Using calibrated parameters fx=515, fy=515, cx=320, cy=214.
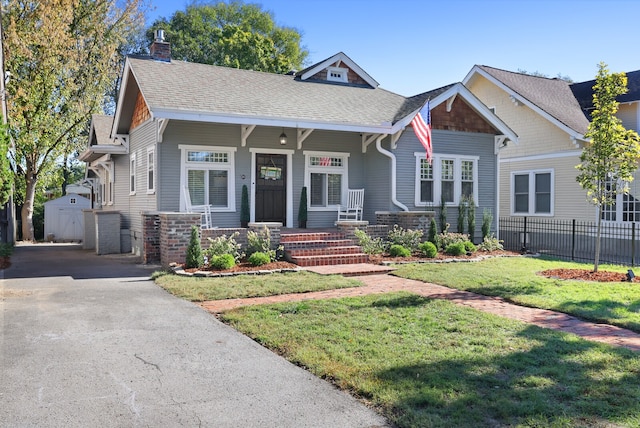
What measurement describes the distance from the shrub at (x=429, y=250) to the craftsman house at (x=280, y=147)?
129 centimetres

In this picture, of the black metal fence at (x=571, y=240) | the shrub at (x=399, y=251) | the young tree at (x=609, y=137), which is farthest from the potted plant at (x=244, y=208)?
the black metal fence at (x=571, y=240)

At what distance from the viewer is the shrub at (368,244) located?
506 inches

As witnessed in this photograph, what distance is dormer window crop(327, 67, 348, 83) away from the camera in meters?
17.9

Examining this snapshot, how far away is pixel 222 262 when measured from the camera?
34.2ft

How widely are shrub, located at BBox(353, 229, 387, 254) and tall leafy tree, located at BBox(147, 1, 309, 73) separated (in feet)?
71.6

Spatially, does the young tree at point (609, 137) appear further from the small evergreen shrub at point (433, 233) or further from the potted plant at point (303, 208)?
the potted plant at point (303, 208)

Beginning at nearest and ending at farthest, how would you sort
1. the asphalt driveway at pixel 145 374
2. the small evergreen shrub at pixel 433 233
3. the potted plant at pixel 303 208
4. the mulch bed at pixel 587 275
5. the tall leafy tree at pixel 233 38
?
the asphalt driveway at pixel 145 374 < the mulch bed at pixel 587 275 < the small evergreen shrub at pixel 433 233 < the potted plant at pixel 303 208 < the tall leafy tree at pixel 233 38

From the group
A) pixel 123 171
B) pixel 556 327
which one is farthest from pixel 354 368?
pixel 123 171

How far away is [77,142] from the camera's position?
25.8 meters

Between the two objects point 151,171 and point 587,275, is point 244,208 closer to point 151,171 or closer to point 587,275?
point 151,171

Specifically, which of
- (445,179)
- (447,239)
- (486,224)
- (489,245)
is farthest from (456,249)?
(445,179)

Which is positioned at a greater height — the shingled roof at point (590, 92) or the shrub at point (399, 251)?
the shingled roof at point (590, 92)

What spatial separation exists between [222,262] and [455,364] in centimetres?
654

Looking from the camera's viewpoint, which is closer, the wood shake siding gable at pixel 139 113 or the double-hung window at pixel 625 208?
the wood shake siding gable at pixel 139 113
